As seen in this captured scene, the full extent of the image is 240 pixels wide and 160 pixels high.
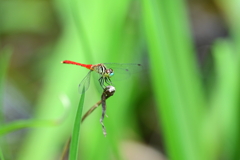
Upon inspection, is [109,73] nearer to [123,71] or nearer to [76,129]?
[123,71]

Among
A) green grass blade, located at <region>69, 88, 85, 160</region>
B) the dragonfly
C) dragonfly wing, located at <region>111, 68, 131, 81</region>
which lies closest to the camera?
green grass blade, located at <region>69, 88, 85, 160</region>

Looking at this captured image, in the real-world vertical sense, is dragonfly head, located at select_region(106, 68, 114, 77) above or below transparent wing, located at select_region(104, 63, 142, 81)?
above

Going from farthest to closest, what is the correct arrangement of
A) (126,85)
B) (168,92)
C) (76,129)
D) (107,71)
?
1. (126,85)
2. (168,92)
3. (107,71)
4. (76,129)

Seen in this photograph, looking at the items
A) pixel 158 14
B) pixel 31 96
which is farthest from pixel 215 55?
pixel 31 96

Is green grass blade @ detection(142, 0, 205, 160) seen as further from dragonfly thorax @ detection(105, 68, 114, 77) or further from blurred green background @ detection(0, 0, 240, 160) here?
dragonfly thorax @ detection(105, 68, 114, 77)

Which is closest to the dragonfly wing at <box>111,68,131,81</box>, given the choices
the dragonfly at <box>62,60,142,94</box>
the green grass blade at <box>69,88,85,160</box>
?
the dragonfly at <box>62,60,142,94</box>

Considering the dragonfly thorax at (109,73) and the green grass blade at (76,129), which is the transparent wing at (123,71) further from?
the green grass blade at (76,129)

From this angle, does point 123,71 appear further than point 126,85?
No

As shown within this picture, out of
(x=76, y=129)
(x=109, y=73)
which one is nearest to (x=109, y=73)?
(x=109, y=73)
